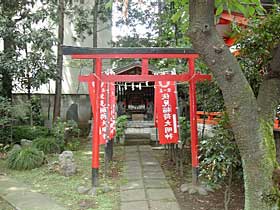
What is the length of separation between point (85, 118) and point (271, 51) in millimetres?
12913

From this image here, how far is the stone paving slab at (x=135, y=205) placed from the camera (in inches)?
203

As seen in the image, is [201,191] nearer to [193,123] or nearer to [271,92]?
[193,123]

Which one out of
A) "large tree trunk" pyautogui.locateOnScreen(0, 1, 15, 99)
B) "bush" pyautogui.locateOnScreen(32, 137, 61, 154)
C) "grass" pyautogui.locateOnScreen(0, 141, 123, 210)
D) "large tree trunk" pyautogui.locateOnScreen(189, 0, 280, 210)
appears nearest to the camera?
"large tree trunk" pyautogui.locateOnScreen(189, 0, 280, 210)

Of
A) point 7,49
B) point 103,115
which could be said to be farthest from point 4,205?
point 7,49

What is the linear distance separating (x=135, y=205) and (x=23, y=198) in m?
2.04

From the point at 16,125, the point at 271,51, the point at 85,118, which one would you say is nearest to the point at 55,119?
the point at 16,125

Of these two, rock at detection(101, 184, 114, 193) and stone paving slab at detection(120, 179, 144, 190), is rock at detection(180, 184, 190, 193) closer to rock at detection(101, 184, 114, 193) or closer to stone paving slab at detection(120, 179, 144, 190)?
stone paving slab at detection(120, 179, 144, 190)

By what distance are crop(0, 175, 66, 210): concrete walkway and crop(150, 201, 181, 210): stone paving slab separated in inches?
55.9

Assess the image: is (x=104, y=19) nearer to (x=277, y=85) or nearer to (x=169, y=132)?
(x=169, y=132)

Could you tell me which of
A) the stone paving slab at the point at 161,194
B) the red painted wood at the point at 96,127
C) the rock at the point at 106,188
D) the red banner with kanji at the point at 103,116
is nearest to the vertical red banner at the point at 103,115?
the red banner with kanji at the point at 103,116

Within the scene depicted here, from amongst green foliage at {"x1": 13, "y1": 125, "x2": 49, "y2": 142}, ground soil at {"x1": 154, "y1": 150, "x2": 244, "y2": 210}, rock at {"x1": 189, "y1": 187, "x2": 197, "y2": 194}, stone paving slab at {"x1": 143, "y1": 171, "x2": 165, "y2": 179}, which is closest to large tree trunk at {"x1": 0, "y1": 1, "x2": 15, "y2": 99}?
green foliage at {"x1": 13, "y1": 125, "x2": 49, "y2": 142}

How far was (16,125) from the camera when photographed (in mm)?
13273

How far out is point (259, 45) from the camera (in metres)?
4.39

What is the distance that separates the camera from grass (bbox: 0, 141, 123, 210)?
18.2 ft
